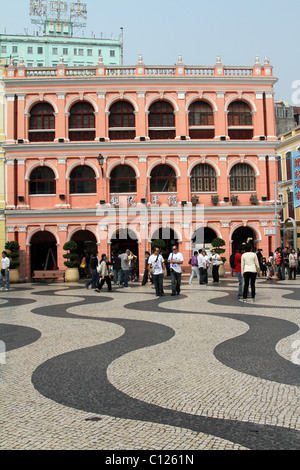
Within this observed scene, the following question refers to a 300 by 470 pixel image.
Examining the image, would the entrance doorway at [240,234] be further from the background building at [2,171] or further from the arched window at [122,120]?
the background building at [2,171]

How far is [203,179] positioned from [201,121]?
4224 millimetres

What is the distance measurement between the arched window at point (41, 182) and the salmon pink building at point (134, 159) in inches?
2.8

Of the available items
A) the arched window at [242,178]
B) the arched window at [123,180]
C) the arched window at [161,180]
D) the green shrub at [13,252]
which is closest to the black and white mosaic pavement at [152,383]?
the green shrub at [13,252]

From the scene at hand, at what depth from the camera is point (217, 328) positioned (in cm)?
→ 912

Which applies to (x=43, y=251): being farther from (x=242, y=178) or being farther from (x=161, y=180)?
(x=242, y=178)

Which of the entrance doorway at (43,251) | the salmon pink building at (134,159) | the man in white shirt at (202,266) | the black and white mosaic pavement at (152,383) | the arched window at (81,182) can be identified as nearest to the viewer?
the black and white mosaic pavement at (152,383)

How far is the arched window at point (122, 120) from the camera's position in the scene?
31.7 meters

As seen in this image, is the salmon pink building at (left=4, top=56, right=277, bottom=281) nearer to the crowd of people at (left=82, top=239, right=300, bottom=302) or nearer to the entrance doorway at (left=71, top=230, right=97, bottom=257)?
the entrance doorway at (left=71, top=230, right=97, bottom=257)

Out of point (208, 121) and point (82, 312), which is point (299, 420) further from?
point (208, 121)

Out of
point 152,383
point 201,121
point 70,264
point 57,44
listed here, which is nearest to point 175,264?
point 152,383

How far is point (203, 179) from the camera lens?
105ft

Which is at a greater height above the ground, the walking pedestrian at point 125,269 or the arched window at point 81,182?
the arched window at point 81,182

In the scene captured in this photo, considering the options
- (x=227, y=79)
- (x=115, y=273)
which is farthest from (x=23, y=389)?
(x=227, y=79)

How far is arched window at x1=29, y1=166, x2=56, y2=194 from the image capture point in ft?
103
